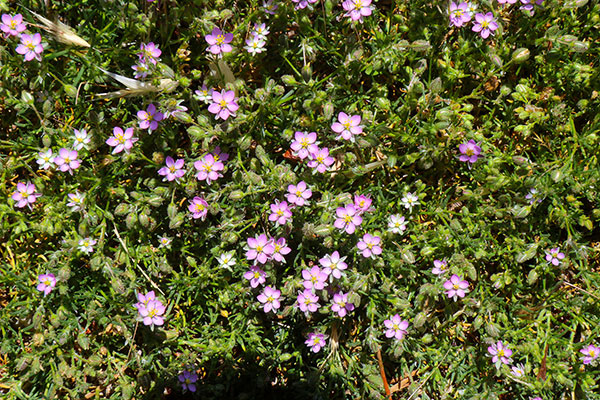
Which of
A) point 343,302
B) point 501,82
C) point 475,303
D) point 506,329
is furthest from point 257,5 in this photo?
point 506,329

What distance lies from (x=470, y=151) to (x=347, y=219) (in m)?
0.82

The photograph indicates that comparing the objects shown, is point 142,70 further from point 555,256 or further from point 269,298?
point 555,256

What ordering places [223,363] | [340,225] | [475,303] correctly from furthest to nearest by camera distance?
[223,363], [475,303], [340,225]

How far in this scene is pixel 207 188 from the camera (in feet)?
9.34

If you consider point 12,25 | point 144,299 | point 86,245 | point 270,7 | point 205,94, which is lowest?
point 144,299

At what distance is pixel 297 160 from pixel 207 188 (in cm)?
58

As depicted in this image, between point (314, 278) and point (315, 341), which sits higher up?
point (314, 278)

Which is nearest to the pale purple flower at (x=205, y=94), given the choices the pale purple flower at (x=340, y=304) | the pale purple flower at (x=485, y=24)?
the pale purple flower at (x=340, y=304)

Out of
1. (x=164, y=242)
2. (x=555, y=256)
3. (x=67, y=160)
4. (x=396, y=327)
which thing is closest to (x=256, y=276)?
Result: (x=164, y=242)

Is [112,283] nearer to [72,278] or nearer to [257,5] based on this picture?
[72,278]

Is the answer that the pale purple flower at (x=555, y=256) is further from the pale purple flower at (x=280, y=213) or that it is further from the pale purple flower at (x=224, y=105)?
the pale purple flower at (x=224, y=105)

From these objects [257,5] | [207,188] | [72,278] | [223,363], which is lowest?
[223,363]

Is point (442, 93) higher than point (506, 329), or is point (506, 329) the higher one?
point (442, 93)

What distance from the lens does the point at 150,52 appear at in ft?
8.75
